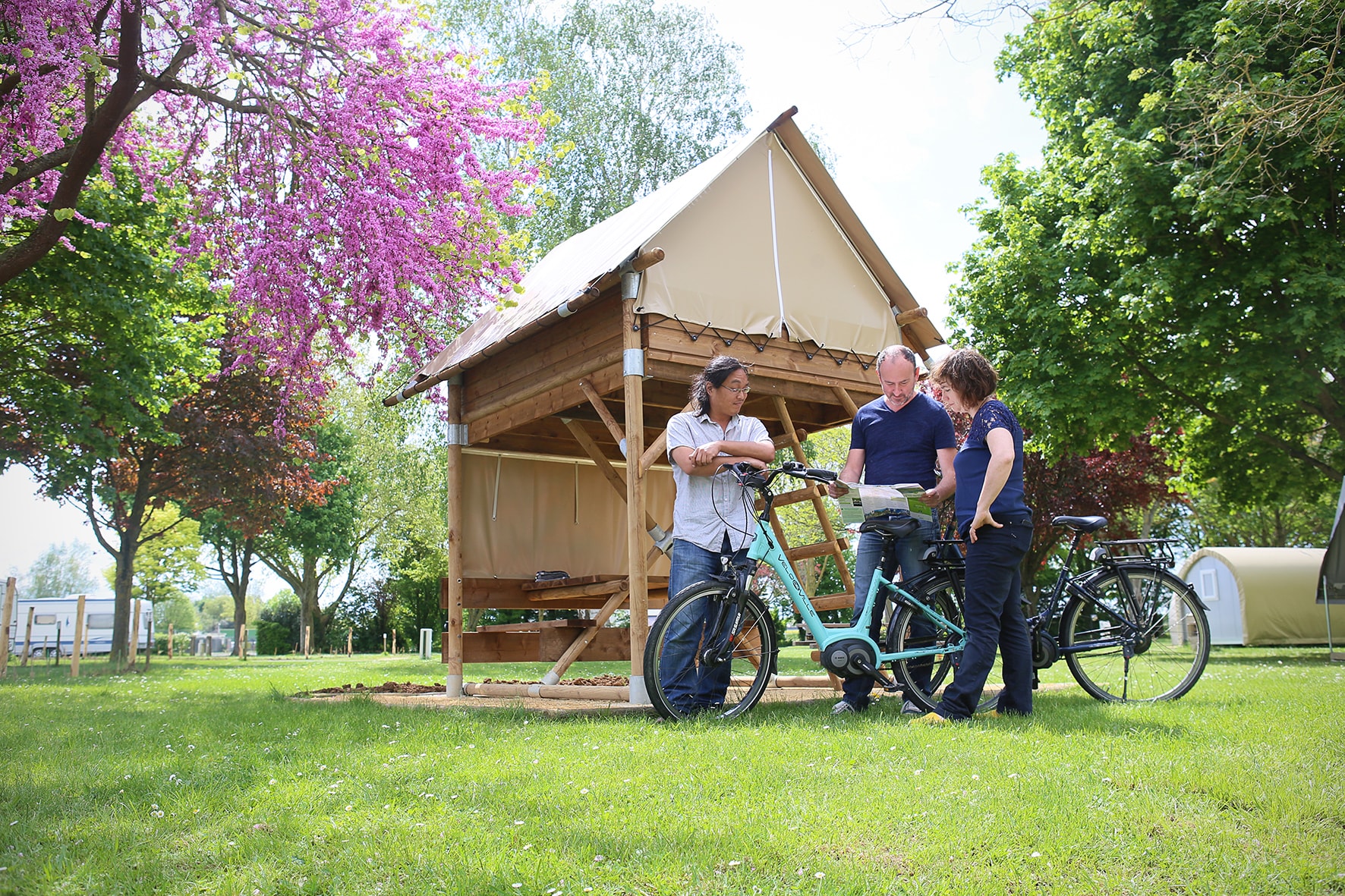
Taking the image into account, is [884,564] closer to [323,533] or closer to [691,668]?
[691,668]

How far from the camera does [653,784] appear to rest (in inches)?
136

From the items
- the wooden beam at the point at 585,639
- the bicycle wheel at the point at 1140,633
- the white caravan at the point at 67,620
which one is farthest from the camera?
the white caravan at the point at 67,620

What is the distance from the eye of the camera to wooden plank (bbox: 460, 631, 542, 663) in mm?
9445

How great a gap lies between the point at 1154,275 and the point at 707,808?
44.8 ft

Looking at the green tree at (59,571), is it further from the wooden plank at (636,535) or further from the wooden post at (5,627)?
the wooden plank at (636,535)

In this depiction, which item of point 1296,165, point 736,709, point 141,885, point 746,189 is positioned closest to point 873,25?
point 746,189

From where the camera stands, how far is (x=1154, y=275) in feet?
46.8

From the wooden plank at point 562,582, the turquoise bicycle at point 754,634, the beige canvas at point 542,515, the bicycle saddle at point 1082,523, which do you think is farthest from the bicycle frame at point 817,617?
the beige canvas at point 542,515

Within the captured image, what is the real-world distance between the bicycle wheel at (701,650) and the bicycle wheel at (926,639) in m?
0.69

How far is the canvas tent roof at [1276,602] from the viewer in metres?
21.3

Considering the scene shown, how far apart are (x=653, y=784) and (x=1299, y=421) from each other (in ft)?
57.6

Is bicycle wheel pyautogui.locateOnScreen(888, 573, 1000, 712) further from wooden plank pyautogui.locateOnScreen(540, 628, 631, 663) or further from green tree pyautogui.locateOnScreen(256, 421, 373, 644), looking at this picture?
green tree pyautogui.locateOnScreen(256, 421, 373, 644)

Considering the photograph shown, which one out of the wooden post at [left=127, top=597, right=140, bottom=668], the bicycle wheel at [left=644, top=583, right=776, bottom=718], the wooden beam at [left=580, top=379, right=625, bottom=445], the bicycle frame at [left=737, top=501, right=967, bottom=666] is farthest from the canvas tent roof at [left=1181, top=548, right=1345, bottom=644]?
the wooden post at [left=127, top=597, right=140, bottom=668]

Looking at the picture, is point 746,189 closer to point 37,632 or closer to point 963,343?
point 963,343
